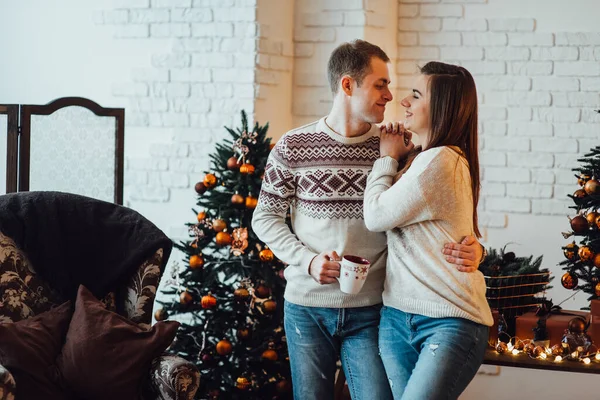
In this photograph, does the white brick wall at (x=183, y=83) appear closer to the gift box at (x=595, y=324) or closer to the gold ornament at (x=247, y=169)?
the gold ornament at (x=247, y=169)

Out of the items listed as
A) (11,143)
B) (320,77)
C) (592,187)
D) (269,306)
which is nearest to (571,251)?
(592,187)

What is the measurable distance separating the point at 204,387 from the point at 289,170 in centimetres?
129

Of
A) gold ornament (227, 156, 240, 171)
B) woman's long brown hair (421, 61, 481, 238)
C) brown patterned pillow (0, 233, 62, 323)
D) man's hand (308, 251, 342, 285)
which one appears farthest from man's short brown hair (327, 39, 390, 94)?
brown patterned pillow (0, 233, 62, 323)

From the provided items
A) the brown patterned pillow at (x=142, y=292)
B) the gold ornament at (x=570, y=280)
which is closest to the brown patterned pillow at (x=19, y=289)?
the brown patterned pillow at (x=142, y=292)

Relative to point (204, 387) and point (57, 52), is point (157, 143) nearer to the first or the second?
point (57, 52)

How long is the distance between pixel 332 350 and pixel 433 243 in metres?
0.49

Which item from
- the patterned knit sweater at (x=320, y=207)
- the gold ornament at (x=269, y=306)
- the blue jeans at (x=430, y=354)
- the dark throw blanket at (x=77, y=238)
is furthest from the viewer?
the gold ornament at (x=269, y=306)

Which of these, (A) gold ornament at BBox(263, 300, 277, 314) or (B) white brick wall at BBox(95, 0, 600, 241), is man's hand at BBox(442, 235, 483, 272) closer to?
(A) gold ornament at BBox(263, 300, 277, 314)

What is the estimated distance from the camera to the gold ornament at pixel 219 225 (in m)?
3.41

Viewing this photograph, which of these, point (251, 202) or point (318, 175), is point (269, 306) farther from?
point (318, 175)

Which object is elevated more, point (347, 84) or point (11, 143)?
point (347, 84)

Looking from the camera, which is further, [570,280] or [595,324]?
[570,280]

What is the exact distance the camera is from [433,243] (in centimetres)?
221

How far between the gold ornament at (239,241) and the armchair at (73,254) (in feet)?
1.65
